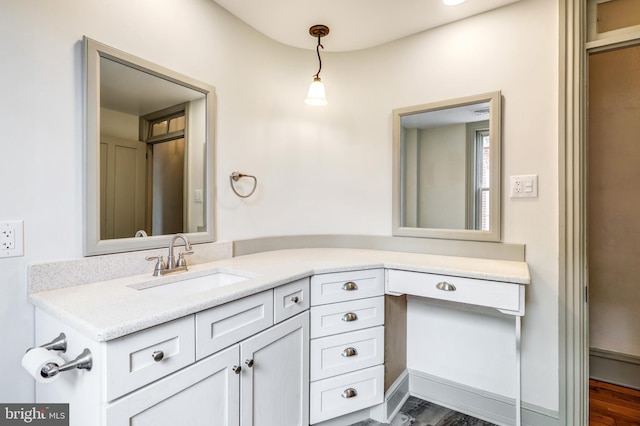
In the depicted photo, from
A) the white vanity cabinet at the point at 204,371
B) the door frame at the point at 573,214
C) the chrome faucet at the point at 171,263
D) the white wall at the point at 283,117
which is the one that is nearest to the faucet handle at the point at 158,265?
the chrome faucet at the point at 171,263

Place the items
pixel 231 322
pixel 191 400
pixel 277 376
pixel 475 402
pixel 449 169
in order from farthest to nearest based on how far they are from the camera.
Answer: pixel 449 169 < pixel 475 402 < pixel 277 376 < pixel 231 322 < pixel 191 400

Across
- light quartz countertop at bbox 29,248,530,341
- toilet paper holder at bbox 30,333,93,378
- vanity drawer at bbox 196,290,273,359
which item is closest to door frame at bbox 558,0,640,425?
light quartz countertop at bbox 29,248,530,341

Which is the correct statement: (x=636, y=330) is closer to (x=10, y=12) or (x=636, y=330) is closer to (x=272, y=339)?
→ (x=272, y=339)

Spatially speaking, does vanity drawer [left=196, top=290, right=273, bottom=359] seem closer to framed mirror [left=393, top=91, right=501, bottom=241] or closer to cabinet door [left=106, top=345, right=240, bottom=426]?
cabinet door [left=106, top=345, right=240, bottom=426]

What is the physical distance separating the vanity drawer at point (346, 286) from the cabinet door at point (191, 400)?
0.51 meters

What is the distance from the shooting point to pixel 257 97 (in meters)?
2.02

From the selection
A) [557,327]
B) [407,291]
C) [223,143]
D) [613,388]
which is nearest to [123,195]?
[223,143]

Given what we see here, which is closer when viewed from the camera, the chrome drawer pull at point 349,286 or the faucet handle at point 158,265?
the faucet handle at point 158,265

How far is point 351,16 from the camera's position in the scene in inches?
72.2

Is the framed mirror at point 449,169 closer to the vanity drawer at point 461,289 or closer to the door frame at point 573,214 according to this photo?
the door frame at point 573,214

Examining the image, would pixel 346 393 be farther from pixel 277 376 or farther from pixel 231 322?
pixel 231 322

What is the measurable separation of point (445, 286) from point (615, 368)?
65.5 inches

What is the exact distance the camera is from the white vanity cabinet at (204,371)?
814 mm

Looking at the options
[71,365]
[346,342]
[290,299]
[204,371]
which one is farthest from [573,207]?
[71,365]
